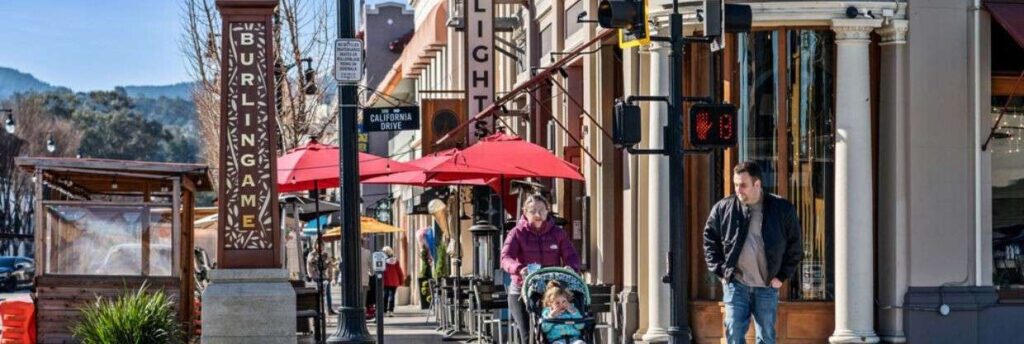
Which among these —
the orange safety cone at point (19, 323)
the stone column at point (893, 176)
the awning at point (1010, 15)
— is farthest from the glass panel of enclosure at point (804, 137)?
the orange safety cone at point (19, 323)

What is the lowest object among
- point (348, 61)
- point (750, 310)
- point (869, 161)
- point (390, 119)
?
point (750, 310)

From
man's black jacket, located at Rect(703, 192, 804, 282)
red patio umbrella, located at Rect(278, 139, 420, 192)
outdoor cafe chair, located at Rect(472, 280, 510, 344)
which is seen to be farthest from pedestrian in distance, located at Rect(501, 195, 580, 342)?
red patio umbrella, located at Rect(278, 139, 420, 192)

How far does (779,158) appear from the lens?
18688 millimetres

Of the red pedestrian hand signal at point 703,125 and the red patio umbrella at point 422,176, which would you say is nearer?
the red pedestrian hand signal at point 703,125

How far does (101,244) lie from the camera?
70.3 ft

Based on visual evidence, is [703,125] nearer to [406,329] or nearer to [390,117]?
[390,117]

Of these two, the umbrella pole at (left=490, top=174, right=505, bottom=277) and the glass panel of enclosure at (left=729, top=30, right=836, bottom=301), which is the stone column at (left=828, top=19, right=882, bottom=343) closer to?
the glass panel of enclosure at (left=729, top=30, right=836, bottom=301)

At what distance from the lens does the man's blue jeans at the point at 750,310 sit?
13.7 metres

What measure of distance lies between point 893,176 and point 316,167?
24.7 ft

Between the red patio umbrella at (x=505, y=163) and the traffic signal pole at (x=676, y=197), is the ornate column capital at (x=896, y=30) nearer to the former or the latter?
the traffic signal pole at (x=676, y=197)

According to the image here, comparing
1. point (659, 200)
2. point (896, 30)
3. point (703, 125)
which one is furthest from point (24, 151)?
point (703, 125)

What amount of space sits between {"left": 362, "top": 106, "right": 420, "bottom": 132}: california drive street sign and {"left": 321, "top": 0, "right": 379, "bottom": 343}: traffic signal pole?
150 cm

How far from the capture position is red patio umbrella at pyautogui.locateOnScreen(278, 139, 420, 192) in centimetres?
2191

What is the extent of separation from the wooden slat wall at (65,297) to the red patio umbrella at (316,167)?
221 centimetres
